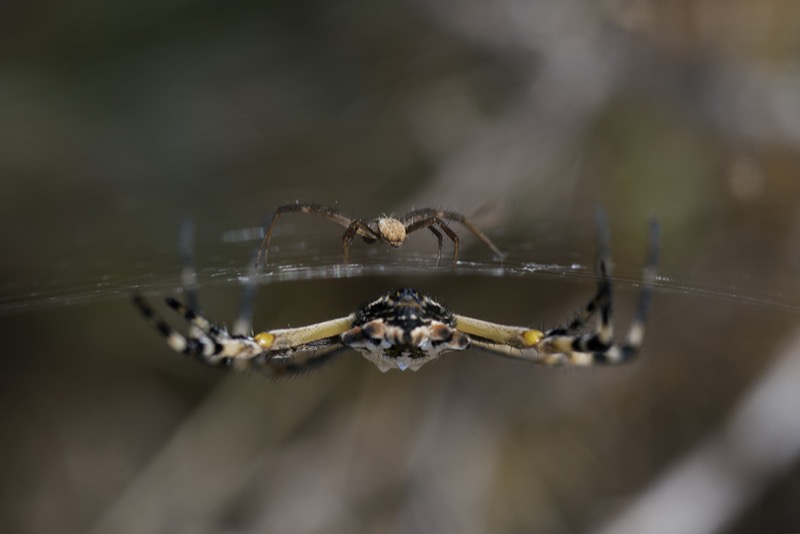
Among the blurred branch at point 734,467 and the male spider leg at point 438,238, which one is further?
the blurred branch at point 734,467

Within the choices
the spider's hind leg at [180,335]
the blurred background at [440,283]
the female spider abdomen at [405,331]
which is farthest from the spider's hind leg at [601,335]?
the blurred background at [440,283]

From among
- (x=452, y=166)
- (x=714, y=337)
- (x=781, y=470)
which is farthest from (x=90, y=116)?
(x=781, y=470)

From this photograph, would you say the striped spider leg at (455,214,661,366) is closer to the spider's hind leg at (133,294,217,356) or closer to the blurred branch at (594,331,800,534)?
the spider's hind leg at (133,294,217,356)

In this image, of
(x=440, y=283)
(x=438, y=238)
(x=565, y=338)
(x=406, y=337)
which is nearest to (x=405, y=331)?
(x=406, y=337)

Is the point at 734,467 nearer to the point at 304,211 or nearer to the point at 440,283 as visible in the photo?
the point at 440,283

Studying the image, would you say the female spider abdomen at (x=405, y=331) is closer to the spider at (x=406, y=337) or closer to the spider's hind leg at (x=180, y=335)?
the spider at (x=406, y=337)

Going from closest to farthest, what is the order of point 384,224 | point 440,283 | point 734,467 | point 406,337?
point 406,337
point 384,224
point 734,467
point 440,283

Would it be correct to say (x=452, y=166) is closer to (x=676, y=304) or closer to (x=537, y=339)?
(x=676, y=304)
